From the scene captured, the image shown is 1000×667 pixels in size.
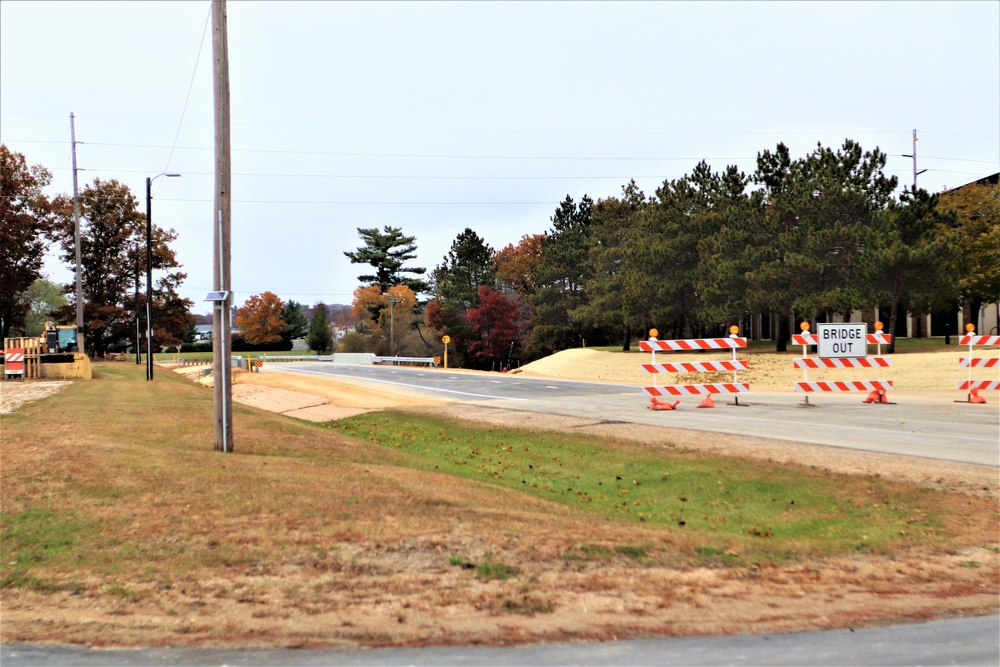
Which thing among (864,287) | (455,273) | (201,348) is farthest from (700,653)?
(201,348)

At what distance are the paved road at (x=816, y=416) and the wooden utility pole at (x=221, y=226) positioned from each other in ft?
30.0

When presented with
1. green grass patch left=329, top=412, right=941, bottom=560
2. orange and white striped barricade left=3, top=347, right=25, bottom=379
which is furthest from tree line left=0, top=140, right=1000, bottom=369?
green grass patch left=329, top=412, right=941, bottom=560

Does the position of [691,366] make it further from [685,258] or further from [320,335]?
[320,335]

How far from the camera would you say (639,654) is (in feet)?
15.7

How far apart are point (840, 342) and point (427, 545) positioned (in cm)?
1642

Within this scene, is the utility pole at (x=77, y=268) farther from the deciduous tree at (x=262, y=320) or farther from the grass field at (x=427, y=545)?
the deciduous tree at (x=262, y=320)

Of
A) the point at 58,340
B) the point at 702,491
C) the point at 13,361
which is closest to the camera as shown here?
the point at 702,491

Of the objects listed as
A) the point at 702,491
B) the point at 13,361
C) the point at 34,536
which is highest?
the point at 13,361

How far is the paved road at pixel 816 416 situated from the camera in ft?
44.2

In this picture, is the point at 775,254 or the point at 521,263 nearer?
the point at 775,254

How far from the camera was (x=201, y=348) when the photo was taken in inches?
4432

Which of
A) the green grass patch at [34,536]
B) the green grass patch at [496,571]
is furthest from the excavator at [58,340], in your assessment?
the green grass patch at [496,571]

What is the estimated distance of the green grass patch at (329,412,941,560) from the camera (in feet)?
28.0

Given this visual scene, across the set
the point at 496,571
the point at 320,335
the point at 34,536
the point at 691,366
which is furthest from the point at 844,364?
the point at 320,335
